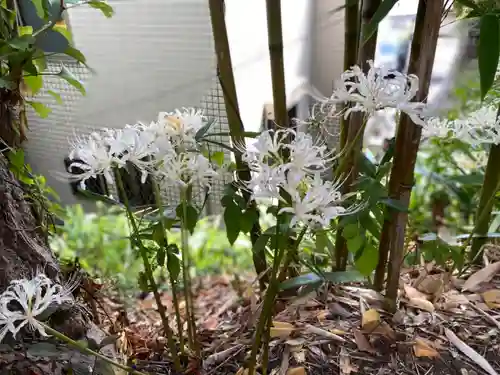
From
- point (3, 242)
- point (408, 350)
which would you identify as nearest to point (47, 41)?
point (3, 242)

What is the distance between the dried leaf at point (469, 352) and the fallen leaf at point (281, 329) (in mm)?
259

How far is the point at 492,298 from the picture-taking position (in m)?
0.92

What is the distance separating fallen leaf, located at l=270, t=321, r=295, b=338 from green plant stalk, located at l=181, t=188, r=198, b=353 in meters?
0.13

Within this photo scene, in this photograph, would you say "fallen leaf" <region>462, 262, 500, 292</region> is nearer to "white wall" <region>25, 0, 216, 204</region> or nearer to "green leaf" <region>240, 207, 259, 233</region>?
"green leaf" <region>240, 207, 259, 233</region>

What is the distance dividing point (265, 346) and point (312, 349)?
0.47ft

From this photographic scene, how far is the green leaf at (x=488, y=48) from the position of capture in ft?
1.75

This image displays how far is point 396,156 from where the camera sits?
2.37 feet

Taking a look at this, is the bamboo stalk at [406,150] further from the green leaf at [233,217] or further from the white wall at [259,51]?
the white wall at [259,51]

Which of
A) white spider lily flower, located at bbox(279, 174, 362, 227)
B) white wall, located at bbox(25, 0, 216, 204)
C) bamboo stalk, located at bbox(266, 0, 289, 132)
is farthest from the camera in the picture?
white wall, located at bbox(25, 0, 216, 204)

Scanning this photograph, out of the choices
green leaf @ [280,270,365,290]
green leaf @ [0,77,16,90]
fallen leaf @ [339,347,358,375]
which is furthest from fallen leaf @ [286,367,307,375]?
green leaf @ [0,77,16,90]

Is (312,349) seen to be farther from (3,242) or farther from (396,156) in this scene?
(3,242)

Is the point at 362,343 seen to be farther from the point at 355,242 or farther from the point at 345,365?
the point at 355,242

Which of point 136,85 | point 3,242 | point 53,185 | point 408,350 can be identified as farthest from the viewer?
point 53,185

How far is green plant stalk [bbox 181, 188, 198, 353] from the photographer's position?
640mm
